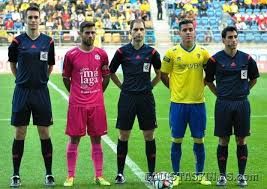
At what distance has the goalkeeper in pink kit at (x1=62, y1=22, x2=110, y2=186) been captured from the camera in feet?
25.9

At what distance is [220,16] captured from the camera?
32.2 m

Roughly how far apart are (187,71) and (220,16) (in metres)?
24.8

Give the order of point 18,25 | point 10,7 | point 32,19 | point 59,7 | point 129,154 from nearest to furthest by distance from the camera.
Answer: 1. point 32,19
2. point 129,154
3. point 18,25
4. point 59,7
5. point 10,7

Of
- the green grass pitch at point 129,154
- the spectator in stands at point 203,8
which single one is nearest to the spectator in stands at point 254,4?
the spectator in stands at point 203,8

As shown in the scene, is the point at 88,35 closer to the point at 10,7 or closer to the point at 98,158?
the point at 98,158

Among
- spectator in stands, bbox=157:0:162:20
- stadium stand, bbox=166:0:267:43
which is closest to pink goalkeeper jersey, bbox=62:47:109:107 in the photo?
stadium stand, bbox=166:0:267:43

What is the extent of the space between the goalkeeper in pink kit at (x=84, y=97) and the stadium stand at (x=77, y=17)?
19.8 meters

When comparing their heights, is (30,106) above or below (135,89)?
below

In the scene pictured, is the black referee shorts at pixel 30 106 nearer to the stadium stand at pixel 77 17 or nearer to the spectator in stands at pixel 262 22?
the stadium stand at pixel 77 17

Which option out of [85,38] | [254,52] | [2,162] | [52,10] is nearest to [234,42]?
[85,38]

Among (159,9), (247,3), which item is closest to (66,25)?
(159,9)

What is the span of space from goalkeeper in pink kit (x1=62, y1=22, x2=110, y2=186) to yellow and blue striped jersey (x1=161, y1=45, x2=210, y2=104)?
0.90 metres

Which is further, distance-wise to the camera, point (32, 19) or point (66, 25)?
point (66, 25)

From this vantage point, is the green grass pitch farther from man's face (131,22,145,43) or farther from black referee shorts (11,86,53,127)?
man's face (131,22,145,43)
